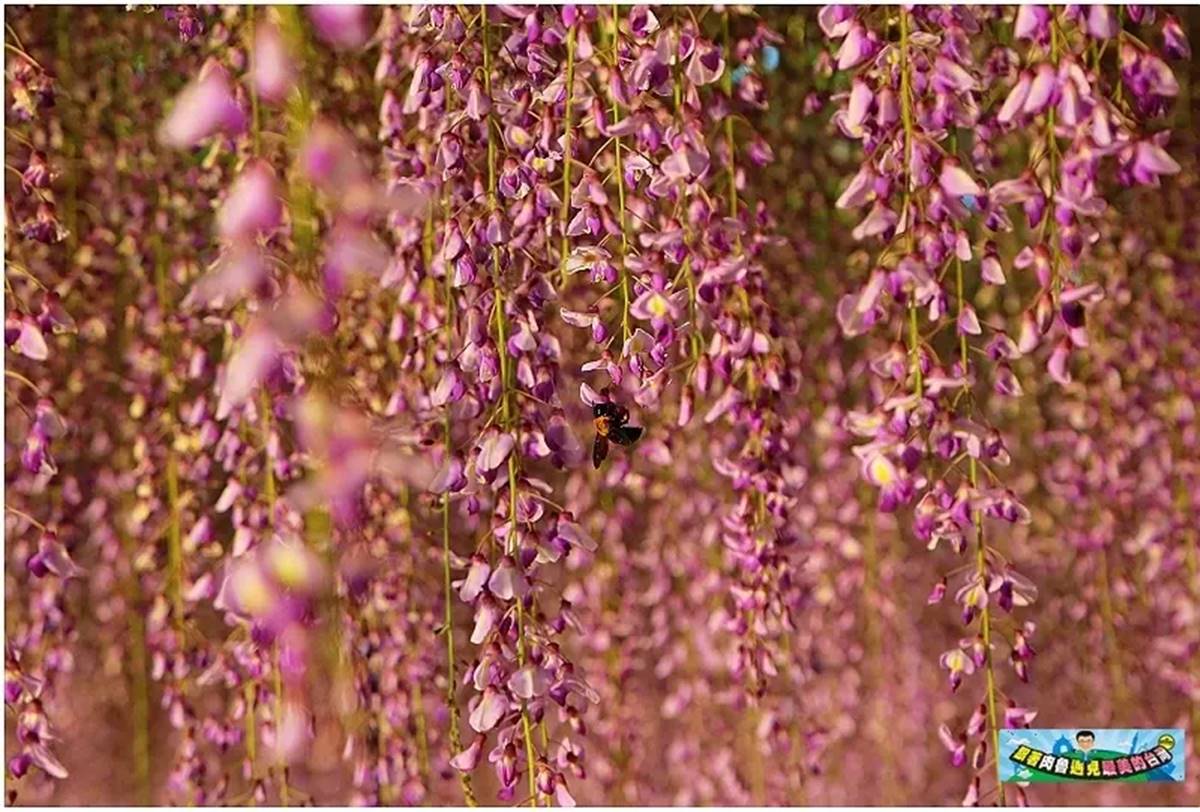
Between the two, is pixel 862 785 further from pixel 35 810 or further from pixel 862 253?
pixel 35 810

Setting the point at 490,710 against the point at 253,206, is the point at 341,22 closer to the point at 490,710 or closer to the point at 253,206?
the point at 253,206

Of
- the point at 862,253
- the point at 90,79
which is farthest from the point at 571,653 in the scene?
the point at 90,79

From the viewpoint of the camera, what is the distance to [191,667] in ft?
4.57

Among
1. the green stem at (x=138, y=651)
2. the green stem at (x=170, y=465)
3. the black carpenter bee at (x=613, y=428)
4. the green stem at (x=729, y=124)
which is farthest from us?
the green stem at (x=138, y=651)

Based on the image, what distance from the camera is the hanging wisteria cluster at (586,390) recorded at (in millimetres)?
855

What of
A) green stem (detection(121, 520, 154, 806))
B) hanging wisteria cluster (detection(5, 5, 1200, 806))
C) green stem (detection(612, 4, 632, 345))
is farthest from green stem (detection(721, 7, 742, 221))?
green stem (detection(121, 520, 154, 806))

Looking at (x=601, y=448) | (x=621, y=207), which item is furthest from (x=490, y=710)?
(x=621, y=207)

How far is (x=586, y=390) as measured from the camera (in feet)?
2.85

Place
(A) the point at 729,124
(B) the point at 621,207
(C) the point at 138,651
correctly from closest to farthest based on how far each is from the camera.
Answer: (B) the point at 621,207 → (A) the point at 729,124 → (C) the point at 138,651

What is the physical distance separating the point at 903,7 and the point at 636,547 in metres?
1.33

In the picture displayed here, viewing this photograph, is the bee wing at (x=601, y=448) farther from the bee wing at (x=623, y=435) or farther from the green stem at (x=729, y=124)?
the green stem at (x=729, y=124)

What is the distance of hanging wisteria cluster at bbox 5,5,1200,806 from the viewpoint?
855mm

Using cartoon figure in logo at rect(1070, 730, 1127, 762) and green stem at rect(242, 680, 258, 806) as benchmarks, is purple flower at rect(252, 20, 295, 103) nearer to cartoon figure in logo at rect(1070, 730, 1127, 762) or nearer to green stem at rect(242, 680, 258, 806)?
green stem at rect(242, 680, 258, 806)

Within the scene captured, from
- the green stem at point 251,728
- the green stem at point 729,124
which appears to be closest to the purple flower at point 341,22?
the green stem at point 729,124
